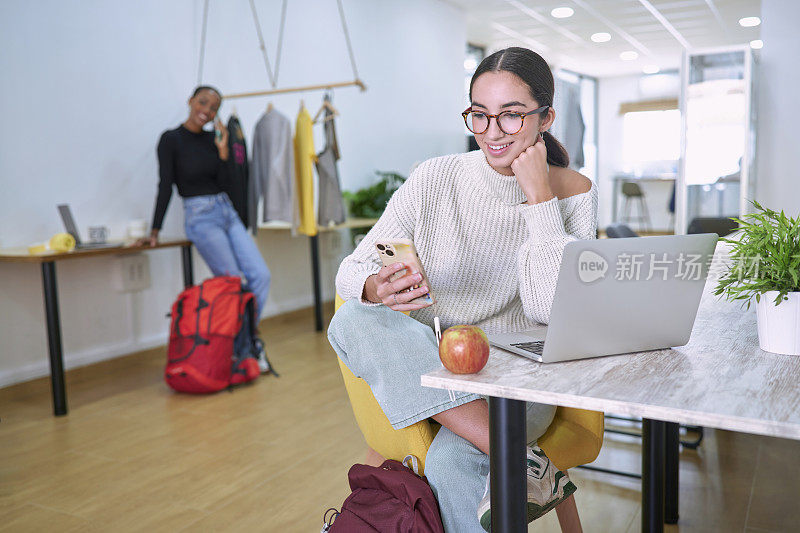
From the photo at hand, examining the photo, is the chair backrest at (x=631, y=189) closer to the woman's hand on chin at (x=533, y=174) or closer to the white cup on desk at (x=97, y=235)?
the white cup on desk at (x=97, y=235)

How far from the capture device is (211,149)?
389 centimetres

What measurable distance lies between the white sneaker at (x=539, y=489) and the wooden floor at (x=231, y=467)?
0.85 meters

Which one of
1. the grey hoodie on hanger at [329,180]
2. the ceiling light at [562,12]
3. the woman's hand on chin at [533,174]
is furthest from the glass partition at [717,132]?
the woman's hand on chin at [533,174]

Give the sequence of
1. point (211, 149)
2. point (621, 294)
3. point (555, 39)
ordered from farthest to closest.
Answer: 1. point (555, 39)
2. point (211, 149)
3. point (621, 294)

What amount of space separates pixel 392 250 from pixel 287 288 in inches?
167

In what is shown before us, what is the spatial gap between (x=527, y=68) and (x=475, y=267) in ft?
1.44

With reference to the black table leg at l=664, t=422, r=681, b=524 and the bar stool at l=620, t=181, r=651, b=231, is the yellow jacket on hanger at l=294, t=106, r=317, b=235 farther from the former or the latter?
the bar stool at l=620, t=181, r=651, b=231

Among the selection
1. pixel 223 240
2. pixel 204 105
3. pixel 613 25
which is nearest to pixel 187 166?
pixel 204 105

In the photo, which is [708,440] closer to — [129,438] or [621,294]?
[621,294]

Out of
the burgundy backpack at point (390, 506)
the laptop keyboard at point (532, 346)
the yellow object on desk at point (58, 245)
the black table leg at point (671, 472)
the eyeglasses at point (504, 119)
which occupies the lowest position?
the black table leg at point (671, 472)

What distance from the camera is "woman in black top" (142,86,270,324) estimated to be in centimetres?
374

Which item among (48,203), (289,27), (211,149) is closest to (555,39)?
(289,27)

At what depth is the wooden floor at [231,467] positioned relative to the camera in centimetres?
204

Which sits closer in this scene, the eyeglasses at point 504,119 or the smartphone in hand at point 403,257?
the smartphone in hand at point 403,257
